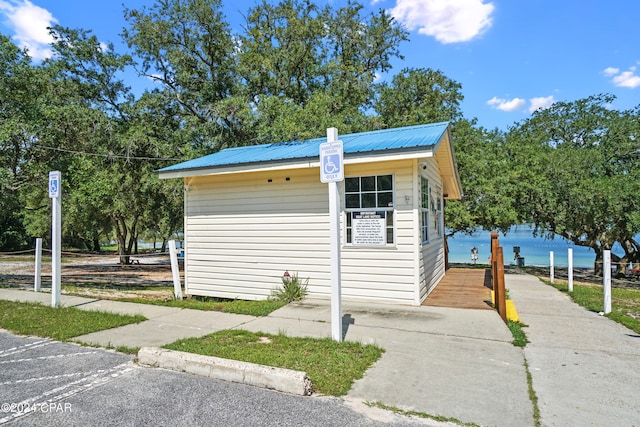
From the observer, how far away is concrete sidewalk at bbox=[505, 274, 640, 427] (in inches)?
123

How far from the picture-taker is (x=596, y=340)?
5.19 metres

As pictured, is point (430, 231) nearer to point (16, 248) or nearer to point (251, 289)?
point (251, 289)

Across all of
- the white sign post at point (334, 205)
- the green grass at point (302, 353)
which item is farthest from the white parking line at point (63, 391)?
the white sign post at point (334, 205)

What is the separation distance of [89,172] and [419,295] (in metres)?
9.93

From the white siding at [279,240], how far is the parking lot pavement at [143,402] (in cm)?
415

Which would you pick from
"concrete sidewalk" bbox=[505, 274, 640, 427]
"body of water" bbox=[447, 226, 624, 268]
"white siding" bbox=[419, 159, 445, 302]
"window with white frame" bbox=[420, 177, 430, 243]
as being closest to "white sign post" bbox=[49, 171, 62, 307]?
"white siding" bbox=[419, 159, 445, 302]

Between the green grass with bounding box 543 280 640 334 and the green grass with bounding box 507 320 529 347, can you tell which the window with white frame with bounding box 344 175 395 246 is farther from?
the green grass with bounding box 543 280 640 334

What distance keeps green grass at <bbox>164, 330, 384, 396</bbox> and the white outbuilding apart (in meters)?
2.75

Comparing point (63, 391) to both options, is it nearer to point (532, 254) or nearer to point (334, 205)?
point (334, 205)

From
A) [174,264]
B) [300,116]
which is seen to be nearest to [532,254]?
[300,116]

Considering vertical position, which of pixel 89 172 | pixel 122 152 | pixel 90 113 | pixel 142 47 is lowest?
pixel 89 172

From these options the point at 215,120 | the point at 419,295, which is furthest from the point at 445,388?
the point at 215,120

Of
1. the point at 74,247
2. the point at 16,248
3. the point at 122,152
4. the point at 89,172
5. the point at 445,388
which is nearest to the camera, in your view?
the point at 445,388

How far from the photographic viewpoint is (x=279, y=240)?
8273mm
